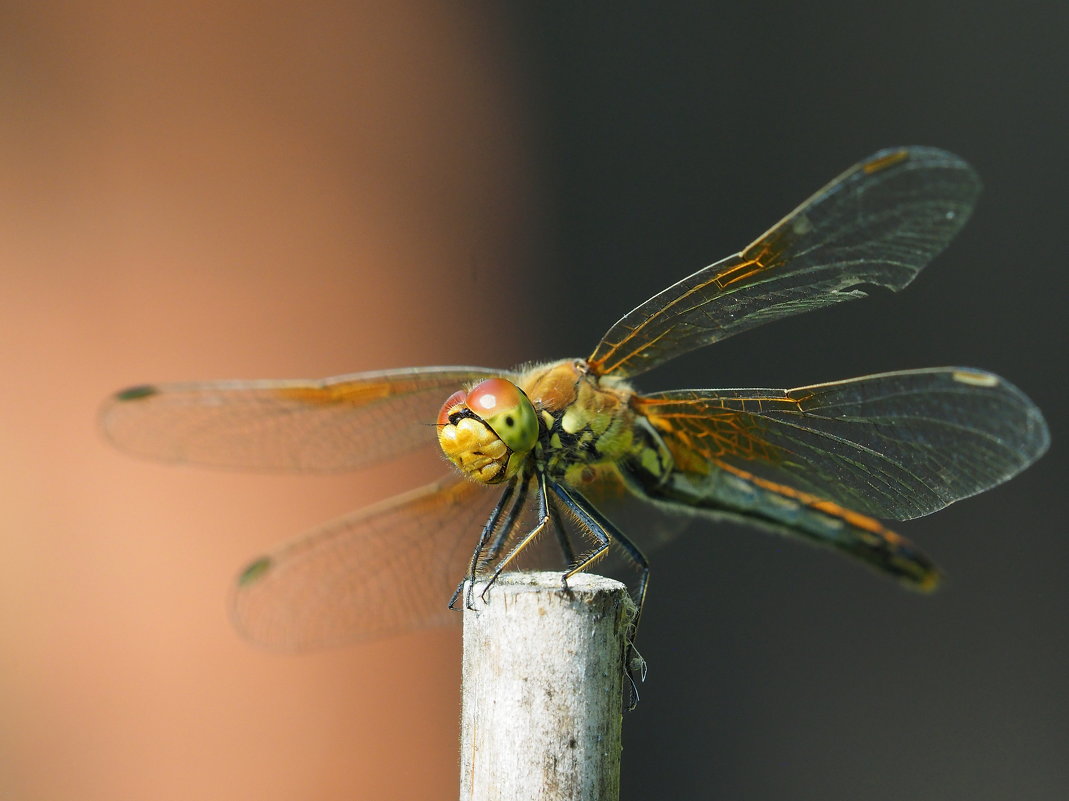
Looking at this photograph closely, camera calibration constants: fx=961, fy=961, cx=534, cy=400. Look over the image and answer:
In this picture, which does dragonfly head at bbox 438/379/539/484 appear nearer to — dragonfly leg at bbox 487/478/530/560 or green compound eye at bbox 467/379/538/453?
green compound eye at bbox 467/379/538/453

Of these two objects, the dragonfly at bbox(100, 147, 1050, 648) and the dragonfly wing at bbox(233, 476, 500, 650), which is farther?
the dragonfly wing at bbox(233, 476, 500, 650)

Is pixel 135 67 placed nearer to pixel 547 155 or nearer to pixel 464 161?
pixel 464 161

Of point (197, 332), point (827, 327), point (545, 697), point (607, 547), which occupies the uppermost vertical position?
point (827, 327)

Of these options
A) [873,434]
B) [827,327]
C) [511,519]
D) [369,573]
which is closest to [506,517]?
[511,519]

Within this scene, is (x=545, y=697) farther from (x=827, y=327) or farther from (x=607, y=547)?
(x=827, y=327)

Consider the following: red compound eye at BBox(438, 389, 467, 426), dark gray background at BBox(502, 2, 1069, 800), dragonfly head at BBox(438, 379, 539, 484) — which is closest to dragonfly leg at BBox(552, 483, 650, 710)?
dragonfly head at BBox(438, 379, 539, 484)

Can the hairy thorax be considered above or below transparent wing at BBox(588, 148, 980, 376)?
below

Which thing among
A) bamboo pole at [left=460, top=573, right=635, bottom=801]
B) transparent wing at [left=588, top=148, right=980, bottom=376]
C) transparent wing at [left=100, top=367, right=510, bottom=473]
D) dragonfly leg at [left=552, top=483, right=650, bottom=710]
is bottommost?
bamboo pole at [left=460, top=573, right=635, bottom=801]
